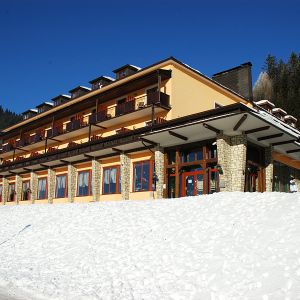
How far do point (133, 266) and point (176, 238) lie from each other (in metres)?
2.01

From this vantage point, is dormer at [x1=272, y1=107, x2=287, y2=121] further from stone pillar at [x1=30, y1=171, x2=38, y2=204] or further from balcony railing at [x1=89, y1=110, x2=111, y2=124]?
stone pillar at [x1=30, y1=171, x2=38, y2=204]

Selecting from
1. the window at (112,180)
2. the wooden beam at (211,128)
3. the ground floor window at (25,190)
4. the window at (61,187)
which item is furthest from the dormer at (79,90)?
the wooden beam at (211,128)

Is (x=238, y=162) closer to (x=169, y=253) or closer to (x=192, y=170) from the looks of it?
(x=192, y=170)

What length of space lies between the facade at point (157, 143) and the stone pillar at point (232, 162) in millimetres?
56

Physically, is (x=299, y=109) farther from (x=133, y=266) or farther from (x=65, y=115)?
(x=133, y=266)

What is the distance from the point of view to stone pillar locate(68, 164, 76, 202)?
1300 inches

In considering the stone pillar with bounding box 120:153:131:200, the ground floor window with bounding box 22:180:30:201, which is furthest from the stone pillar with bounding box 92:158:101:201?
the ground floor window with bounding box 22:180:30:201

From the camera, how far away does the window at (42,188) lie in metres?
37.4

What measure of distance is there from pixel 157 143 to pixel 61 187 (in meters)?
13.9

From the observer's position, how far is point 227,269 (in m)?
9.69

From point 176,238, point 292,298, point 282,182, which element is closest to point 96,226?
point 176,238

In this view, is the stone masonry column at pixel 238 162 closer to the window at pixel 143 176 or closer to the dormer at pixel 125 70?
the window at pixel 143 176

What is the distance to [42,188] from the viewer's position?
125 feet

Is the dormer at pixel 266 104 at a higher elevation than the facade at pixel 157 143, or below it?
higher
